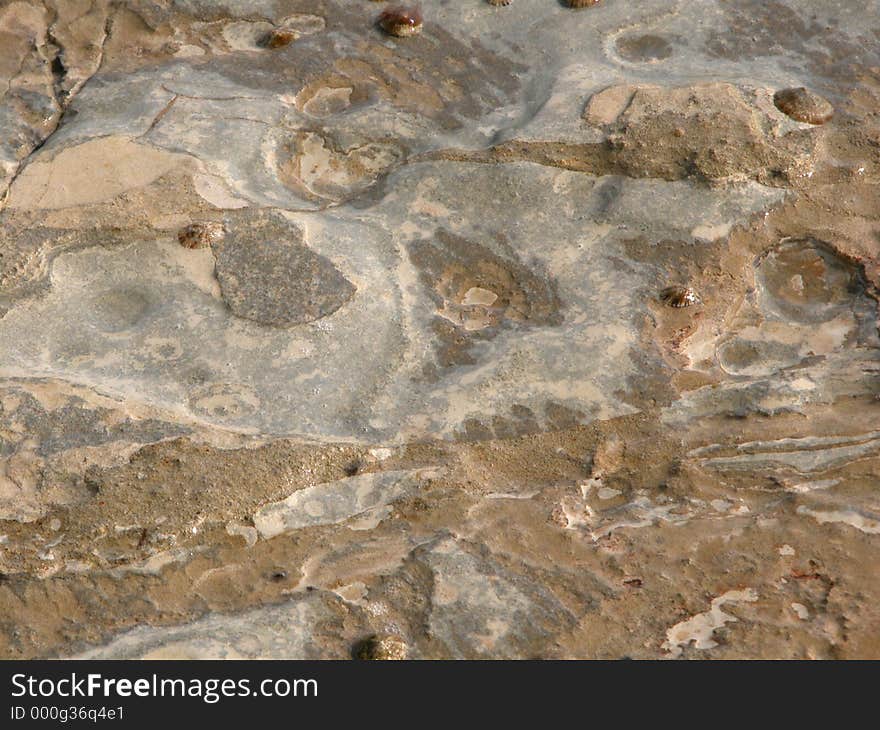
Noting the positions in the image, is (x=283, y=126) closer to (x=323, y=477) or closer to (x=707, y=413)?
(x=323, y=477)

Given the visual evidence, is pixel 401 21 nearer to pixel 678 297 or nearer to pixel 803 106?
pixel 803 106

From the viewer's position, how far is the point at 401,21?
7805 mm

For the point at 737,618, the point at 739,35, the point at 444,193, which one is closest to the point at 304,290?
the point at 444,193

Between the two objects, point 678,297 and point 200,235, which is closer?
A: point 678,297

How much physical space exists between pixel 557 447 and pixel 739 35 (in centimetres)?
406

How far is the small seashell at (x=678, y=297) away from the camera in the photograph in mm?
6215

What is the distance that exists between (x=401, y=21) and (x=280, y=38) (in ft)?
3.27

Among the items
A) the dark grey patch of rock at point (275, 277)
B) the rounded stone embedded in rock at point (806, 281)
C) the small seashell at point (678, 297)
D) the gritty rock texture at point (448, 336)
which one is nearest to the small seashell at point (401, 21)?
the gritty rock texture at point (448, 336)

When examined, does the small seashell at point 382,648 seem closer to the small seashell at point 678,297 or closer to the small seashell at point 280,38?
the small seashell at point 678,297

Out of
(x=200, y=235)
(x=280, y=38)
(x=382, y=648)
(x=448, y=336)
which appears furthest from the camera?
(x=280, y=38)

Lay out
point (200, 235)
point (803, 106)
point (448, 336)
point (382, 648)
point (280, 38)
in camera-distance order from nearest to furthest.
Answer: point (382, 648) → point (448, 336) → point (200, 235) → point (803, 106) → point (280, 38)

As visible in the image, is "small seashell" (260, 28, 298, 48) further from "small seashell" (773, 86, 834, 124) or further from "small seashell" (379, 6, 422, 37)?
"small seashell" (773, 86, 834, 124)

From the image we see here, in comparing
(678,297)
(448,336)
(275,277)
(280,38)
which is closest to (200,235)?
(275,277)

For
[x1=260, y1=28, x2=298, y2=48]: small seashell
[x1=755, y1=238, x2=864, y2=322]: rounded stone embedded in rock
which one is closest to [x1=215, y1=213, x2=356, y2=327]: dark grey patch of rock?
[x1=260, y1=28, x2=298, y2=48]: small seashell
